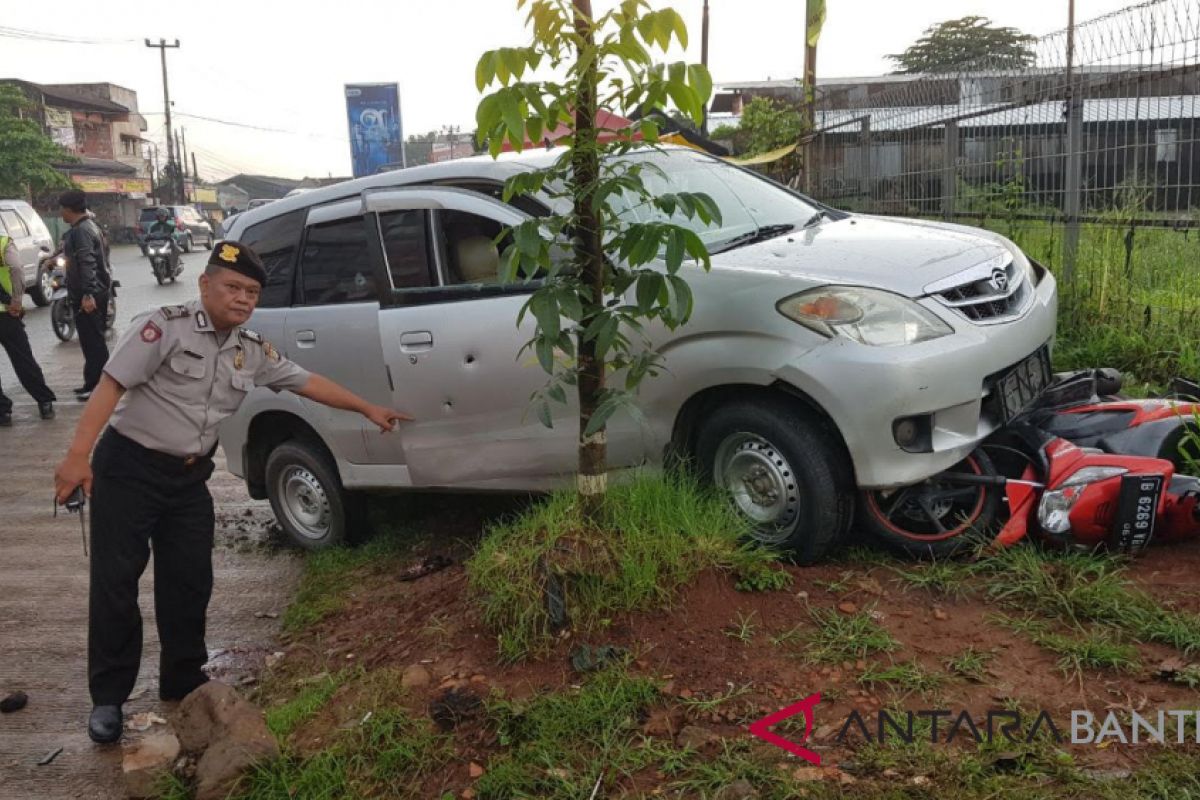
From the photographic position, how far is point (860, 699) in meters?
2.94

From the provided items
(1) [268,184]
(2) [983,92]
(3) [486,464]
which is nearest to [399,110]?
(2) [983,92]

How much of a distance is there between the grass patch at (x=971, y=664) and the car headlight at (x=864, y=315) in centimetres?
111

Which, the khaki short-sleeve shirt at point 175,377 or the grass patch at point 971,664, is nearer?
the grass patch at point 971,664

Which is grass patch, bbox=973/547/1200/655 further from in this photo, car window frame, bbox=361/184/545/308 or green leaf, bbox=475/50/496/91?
green leaf, bbox=475/50/496/91

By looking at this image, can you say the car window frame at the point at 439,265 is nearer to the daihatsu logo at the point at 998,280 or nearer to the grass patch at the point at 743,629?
the grass patch at the point at 743,629

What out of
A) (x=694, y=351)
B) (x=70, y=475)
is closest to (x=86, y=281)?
(x=70, y=475)

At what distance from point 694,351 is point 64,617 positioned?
337 cm

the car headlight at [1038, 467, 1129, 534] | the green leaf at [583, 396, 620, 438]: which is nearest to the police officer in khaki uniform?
the green leaf at [583, 396, 620, 438]

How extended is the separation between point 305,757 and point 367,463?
78.9 inches

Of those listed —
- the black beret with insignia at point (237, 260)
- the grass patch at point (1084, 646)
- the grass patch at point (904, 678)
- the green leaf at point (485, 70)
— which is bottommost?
the grass patch at point (904, 678)

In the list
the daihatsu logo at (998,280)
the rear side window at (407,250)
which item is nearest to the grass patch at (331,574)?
the rear side window at (407,250)

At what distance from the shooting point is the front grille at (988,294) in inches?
149

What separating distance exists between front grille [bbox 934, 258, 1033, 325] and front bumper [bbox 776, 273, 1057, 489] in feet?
0.31

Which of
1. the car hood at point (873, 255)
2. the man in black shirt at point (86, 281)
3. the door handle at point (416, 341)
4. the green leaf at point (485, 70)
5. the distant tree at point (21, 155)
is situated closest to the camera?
the green leaf at point (485, 70)
